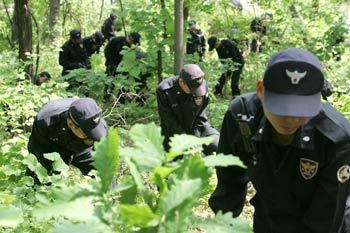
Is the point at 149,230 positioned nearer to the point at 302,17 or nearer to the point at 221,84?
the point at 221,84

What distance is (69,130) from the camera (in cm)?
373

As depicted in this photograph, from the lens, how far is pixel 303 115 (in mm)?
1605

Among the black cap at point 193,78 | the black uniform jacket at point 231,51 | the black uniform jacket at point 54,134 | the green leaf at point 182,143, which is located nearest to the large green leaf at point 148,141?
the green leaf at point 182,143

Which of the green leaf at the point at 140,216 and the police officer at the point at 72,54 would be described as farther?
the police officer at the point at 72,54

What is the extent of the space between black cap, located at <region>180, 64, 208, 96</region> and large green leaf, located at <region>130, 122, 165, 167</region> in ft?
11.9

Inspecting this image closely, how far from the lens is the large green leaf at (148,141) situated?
99 centimetres

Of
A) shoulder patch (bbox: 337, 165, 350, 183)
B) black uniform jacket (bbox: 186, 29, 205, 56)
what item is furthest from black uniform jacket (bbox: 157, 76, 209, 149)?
black uniform jacket (bbox: 186, 29, 205, 56)

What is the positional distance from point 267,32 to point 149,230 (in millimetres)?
8978

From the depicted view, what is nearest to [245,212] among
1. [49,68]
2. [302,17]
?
[302,17]

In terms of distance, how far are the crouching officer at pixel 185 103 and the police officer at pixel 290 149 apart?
254 cm

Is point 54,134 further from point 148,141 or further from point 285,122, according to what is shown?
point 148,141

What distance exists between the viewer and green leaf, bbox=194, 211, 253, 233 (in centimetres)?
105

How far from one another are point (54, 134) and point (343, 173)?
2.53m

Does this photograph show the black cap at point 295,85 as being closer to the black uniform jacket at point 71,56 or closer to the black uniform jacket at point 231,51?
the black uniform jacket at point 231,51
